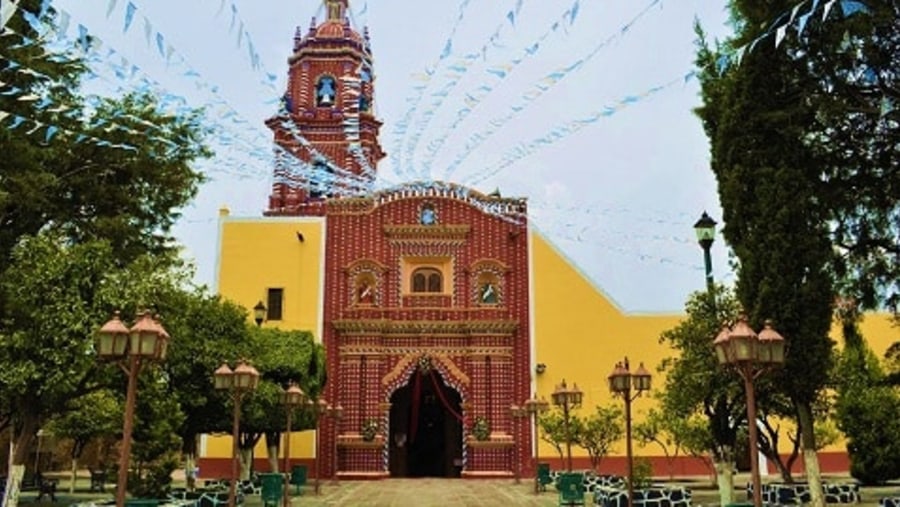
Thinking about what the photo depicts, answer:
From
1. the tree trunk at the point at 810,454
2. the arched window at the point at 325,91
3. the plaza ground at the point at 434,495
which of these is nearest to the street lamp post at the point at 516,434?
the plaza ground at the point at 434,495

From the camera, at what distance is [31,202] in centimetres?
1490

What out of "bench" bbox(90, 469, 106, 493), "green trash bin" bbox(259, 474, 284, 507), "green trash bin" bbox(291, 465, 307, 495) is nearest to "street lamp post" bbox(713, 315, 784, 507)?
"green trash bin" bbox(259, 474, 284, 507)

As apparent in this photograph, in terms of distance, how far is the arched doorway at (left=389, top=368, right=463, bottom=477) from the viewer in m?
28.8

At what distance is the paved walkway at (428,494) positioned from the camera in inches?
726

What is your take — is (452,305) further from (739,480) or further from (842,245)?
(842,245)

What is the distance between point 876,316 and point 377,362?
1627cm

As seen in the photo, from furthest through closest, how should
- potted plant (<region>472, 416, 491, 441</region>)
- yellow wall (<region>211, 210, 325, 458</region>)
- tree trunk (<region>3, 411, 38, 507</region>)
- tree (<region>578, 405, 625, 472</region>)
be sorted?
yellow wall (<region>211, 210, 325, 458</region>)
potted plant (<region>472, 416, 491, 441</region>)
tree (<region>578, 405, 625, 472</region>)
tree trunk (<region>3, 411, 38, 507</region>)

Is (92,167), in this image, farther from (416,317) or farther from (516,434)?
(516,434)

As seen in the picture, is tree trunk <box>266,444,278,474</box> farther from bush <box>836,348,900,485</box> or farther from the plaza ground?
bush <box>836,348,900,485</box>

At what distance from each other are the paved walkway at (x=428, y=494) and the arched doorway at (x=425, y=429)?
8.50ft

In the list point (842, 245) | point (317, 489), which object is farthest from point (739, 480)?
point (842, 245)

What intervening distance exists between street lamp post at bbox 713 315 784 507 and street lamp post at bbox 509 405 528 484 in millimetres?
16889

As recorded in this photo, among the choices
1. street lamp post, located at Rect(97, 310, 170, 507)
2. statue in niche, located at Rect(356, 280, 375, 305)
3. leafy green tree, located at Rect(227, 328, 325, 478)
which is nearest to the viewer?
street lamp post, located at Rect(97, 310, 170, 507)

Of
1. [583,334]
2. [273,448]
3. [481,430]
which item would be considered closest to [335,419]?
[273,448]
